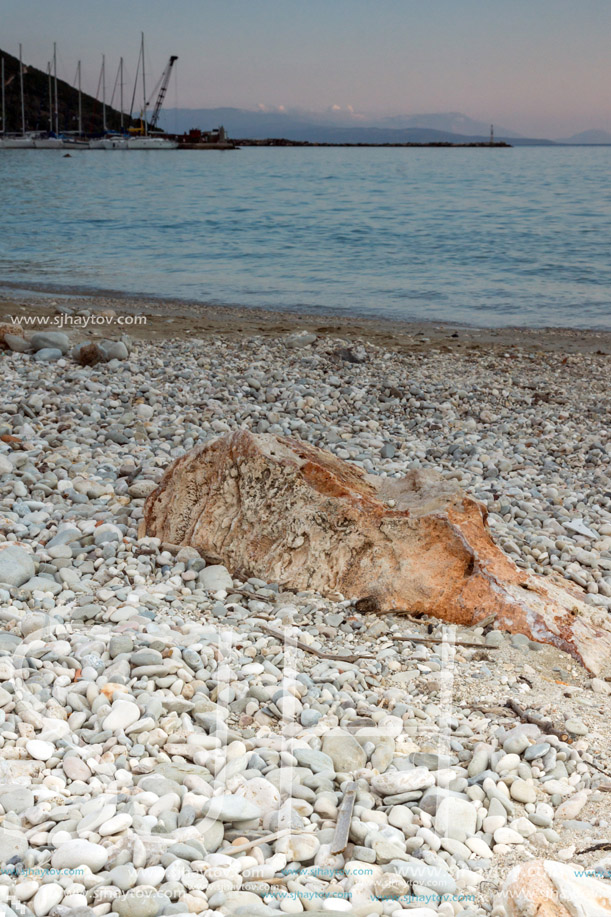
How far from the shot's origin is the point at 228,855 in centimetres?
180

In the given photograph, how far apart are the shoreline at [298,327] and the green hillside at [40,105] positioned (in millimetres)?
89443

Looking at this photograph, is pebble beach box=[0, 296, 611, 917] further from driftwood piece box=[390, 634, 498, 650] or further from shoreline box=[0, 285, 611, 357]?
shoreline box=[0, 285, 611, 357]

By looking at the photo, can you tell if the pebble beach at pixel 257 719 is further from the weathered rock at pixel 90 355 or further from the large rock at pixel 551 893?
the weathered rock at pixel 90 355

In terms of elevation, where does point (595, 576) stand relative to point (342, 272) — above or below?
below

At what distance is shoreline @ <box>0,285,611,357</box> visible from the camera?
9000 millimetres

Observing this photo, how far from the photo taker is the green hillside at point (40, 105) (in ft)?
305

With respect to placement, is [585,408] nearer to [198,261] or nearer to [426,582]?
[426,582]

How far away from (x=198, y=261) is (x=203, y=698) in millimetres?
13879

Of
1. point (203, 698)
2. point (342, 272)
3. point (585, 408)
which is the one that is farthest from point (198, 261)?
point (203, 698)

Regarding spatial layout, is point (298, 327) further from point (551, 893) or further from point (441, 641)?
point (551, 893)

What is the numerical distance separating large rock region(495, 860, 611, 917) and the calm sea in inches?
383

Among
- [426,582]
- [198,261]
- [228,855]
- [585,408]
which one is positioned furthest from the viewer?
[198,261]

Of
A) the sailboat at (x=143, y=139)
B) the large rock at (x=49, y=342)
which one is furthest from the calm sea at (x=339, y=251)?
the sailboat at (x=143, y=139)

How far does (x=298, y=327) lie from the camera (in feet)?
31.7
